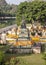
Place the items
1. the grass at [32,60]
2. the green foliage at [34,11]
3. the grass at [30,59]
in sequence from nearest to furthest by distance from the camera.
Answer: the grass at [30,59] → the grass at [32,60] → the green foliage at [34,11]

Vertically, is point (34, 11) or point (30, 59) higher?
point (34, 11)

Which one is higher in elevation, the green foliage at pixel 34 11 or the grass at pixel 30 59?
the green foliage at pixel 34 11

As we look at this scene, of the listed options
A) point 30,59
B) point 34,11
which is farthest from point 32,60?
point 34,11

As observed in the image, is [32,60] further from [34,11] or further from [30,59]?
[34,11]

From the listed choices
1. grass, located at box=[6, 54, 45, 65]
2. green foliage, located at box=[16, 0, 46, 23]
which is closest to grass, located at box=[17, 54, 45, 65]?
grass, located at box=[6, 54, 45, 65]

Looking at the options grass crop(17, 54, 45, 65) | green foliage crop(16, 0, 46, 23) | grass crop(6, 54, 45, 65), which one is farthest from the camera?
green foliage crop(16, 0, 46, 23)

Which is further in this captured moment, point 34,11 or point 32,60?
point 34,11

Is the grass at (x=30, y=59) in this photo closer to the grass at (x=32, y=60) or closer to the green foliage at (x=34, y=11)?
the grass at (x=32, y=60)

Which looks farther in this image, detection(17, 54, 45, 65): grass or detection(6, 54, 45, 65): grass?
detection(17, 54, 45, 65): grass

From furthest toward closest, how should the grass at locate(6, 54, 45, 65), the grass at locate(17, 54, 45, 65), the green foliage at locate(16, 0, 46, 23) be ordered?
the green foliage at locate(16, 0, 46, 23) → the grass at locate(17, 54, 45, 65) → the grass at locate(6, 54, 45, 65)

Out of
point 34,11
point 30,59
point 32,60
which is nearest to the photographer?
point 32,60

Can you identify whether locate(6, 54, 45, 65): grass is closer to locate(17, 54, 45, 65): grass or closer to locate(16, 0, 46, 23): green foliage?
locate(17, 54, 45, 65): grass

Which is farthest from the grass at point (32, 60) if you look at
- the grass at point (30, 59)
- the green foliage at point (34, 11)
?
the green foliage at point (34, 11)

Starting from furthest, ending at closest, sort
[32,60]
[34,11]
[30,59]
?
[34,11] → [30,59] → [32,60]
